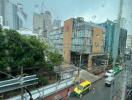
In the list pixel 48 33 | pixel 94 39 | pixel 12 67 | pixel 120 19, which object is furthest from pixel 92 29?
pixel 120 19

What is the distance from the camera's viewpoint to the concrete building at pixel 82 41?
7.34 meters

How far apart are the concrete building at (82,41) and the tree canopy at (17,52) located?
9.84 feet

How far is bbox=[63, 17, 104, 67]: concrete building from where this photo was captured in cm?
734

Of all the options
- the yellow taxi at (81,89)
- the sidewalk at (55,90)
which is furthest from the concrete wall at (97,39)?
the sidewalk at (55,90)

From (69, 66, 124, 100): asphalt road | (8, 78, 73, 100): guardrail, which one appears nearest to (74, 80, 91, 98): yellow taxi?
(69, 66, 124, 100): asphalt road

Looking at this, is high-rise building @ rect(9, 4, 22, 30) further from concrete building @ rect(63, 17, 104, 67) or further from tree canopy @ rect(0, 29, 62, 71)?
concrete building @ rect(63, 17, 104, 67)

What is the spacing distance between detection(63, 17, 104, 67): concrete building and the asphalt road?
5.54 feet

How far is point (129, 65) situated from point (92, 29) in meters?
4.64

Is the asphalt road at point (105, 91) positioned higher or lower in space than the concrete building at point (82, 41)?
lower

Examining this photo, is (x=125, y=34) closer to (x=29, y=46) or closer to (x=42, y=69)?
(x=29, y=46)

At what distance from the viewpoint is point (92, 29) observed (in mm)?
7379

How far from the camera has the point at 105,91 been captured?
4.83 meters

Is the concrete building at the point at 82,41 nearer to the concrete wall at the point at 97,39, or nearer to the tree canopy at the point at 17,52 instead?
the concrete wall at the point at 97,39

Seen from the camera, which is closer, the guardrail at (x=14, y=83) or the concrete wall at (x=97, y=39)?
A: the guardrail at (x=14, y=83)
